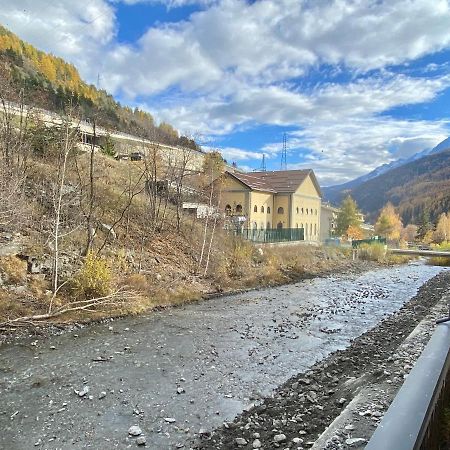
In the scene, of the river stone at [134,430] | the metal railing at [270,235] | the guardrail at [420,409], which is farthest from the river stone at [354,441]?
the metal railing at [270,235]

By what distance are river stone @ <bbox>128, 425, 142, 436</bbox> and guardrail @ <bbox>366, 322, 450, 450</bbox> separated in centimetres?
410

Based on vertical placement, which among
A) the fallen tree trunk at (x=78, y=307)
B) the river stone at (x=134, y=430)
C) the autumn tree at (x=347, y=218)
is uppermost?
the autumn tree at (x=347, y=218)

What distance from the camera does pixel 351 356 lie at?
9.16 m

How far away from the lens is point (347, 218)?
6600cm

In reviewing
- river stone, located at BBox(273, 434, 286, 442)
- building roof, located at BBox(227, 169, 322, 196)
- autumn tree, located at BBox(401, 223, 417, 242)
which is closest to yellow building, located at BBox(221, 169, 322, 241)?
building roof, located at BBox(227, 169, 322, 196)

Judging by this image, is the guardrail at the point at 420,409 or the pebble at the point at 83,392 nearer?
the guardrail at the point at 420,409

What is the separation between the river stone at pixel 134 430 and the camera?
5453 millimetres

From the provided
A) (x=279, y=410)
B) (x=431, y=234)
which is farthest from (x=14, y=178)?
(x=431, y=234)

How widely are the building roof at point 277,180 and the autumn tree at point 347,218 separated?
2033 centimetres

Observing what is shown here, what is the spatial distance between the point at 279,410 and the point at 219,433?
1235 millimetres

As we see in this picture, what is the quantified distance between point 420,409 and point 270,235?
29399mm

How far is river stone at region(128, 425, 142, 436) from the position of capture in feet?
17.9

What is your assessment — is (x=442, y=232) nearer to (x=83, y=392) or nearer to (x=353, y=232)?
(x=353, y=232)

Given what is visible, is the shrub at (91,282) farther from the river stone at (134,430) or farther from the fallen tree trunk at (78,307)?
the river stone at (134,430)
